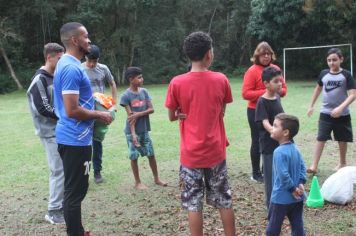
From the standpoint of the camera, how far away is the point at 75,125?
4.24 metres

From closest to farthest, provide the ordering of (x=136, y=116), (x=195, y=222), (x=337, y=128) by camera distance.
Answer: (x=195, y=222) → (x=136, y=116) → (x=337, y=128)

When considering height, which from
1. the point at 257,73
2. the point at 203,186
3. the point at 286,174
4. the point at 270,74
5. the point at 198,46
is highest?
the point at 198,46

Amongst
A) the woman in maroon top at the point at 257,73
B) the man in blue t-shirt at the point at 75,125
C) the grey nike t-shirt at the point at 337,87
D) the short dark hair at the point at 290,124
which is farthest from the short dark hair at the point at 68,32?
the grey nike t-shirt at the point at 337,87

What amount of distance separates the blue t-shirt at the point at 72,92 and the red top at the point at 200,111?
79 cm

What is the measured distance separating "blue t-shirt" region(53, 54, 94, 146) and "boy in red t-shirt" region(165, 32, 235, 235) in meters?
0.79

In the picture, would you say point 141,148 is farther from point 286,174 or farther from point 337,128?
point 286,174

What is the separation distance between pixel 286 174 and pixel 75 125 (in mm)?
1869

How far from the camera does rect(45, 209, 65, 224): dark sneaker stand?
5.29m

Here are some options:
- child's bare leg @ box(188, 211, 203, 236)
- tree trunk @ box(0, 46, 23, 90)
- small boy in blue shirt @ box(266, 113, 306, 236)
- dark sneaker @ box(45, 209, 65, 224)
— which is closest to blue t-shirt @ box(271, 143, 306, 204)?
small boy in blue shirt @ box(266, 113, 306, 236)

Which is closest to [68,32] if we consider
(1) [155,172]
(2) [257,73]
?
(2) [257,73]

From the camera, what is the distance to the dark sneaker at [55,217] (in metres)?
5.29

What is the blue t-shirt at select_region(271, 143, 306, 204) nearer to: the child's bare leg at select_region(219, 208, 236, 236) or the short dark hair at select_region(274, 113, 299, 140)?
the short dark hair at select_region(274, 113, 299, 140)

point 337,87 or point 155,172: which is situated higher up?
point 337,87

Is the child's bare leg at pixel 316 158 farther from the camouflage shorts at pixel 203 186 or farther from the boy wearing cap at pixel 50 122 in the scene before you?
the boy wearing cap at pixel 50 122
